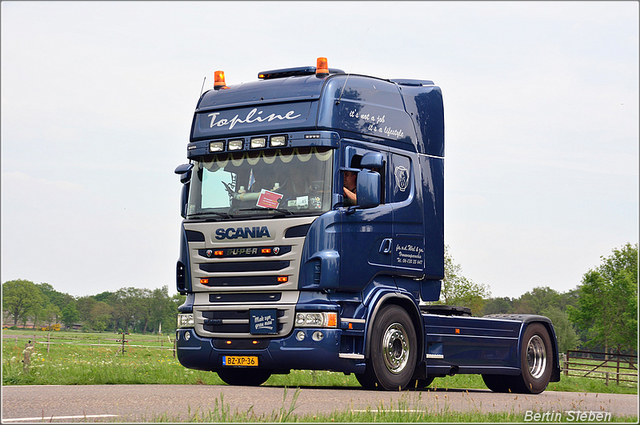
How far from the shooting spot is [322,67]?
11.6 m

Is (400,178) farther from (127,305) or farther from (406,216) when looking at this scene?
(127,305)

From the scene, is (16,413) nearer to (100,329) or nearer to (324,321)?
(324,321)

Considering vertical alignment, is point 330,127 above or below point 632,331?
above

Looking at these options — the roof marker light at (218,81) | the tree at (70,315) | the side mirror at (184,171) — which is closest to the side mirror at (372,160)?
the side mirror at (184,171)

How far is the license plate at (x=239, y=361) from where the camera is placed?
35.6ft

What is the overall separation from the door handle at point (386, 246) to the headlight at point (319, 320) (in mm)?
1247

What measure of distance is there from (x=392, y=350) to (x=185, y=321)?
295 centimetres

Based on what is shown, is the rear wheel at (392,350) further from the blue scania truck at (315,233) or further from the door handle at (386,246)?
the door handle at (386,246)

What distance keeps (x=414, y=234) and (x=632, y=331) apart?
60639 millimetres

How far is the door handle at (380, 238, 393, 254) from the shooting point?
37.0 feet

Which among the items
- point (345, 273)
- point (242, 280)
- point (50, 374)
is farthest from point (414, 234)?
point (50, 374)

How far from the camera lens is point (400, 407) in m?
8.01

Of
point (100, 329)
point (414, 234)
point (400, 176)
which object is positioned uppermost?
point (400, 176)

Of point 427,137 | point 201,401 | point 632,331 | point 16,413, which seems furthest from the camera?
point 632,331
